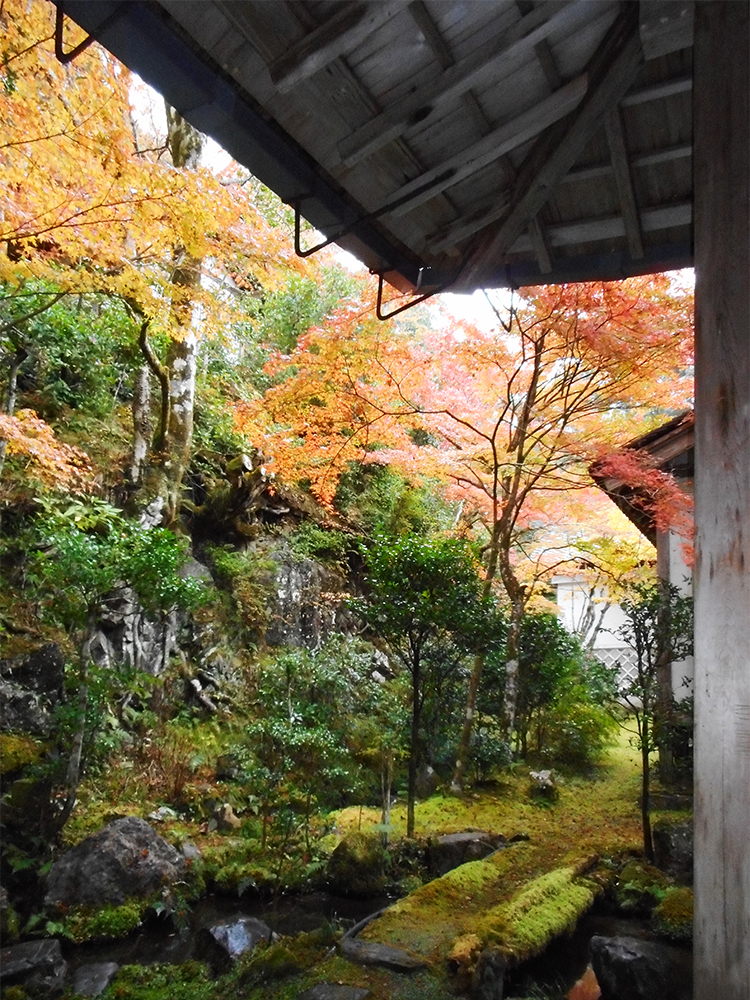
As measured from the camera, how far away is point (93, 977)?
4.09 meters

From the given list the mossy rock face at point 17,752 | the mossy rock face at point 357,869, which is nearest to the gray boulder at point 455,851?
the mossy rock face at point 357,869

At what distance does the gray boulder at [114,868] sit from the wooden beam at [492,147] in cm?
538

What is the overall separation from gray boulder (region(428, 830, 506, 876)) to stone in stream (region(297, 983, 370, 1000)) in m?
2.78

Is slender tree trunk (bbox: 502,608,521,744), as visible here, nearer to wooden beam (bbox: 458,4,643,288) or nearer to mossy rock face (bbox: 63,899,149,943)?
mossy rock face (bbox: 63,899,149,943)

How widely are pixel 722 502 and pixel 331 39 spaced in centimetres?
170

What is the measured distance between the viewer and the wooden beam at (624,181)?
2459 mm

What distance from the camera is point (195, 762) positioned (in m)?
7.65

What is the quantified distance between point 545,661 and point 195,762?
5079mm

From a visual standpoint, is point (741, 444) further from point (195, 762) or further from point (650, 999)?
point (195, 762)

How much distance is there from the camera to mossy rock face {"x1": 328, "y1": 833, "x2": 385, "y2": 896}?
5.59m

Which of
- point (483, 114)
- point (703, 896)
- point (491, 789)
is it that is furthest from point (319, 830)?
point (483, 114)

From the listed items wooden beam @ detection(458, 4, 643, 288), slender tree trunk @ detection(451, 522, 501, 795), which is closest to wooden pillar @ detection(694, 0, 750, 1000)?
wooden beam @ detection(458, 4, 643, 288)

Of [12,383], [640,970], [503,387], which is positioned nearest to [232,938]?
[640,970]

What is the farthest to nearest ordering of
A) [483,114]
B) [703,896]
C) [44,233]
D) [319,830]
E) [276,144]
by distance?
[319,830]
[44,233]
[483,114]
[276,144]
[703,896]
